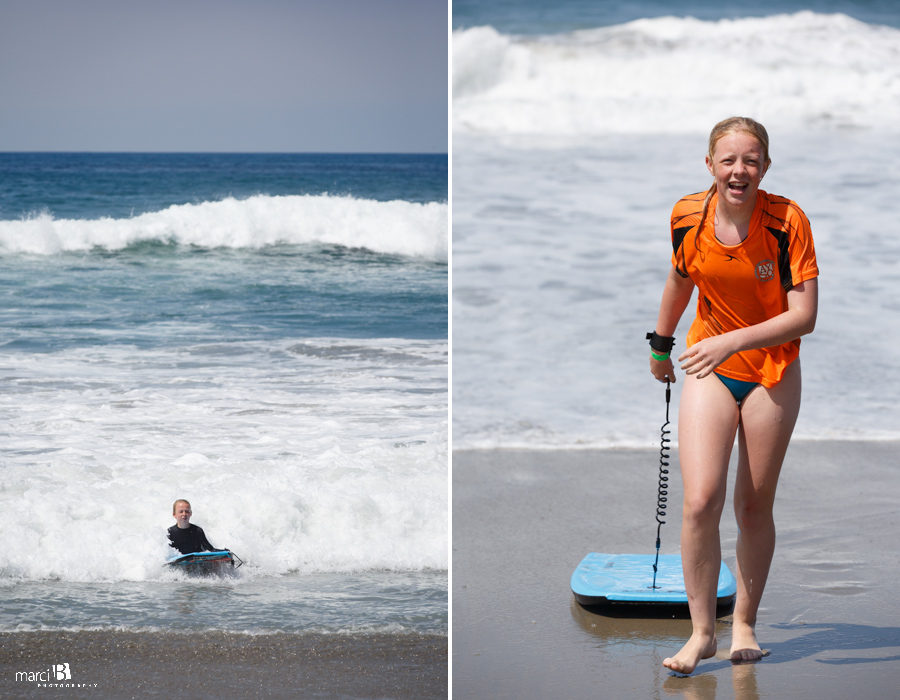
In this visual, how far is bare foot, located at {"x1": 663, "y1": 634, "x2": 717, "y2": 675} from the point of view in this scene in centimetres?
260

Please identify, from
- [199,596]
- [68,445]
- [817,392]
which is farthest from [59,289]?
[817,392]

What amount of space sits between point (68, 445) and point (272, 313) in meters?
3.68

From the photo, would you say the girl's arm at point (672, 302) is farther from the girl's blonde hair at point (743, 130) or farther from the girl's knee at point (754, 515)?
the girl's knee at point (754, 515)

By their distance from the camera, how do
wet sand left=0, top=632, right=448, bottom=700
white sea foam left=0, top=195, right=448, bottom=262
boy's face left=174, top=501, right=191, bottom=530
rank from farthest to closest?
white sea foam left=0, top=195, right=448, bottom=262 → boy's face left=174, top=501, right=191, bottom=530 → wet sand left=0, top=632, right=448, bottom=700

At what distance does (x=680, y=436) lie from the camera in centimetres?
264

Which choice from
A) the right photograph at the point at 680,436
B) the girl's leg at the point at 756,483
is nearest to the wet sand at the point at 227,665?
the right photograph at the point at 680,436

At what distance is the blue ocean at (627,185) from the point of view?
5.48 metres

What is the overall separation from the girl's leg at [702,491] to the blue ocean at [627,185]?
213cm

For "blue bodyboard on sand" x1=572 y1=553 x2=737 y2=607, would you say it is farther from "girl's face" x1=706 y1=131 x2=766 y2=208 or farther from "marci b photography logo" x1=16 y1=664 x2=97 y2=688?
"marci b photography logo" x1=16 y1=664 x2=97 y2=688

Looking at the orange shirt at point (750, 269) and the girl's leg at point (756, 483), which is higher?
the orange shirt at point (750, 269)

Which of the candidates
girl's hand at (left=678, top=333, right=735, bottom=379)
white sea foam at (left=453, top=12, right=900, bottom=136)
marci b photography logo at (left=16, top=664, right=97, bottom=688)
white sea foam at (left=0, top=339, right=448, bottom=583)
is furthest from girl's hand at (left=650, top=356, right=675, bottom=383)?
white sea foam at (left=453, top=12, right=900, bottom=136)

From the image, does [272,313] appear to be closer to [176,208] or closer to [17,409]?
[17,409]

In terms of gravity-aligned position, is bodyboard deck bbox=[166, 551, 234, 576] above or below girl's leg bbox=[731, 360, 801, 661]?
below

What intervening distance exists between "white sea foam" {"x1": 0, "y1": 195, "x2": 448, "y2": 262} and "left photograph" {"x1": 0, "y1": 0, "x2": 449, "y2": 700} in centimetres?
235
